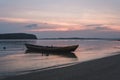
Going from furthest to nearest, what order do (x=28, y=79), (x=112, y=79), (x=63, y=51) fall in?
(x=63, y=51), (x=28, y=79), (x=112, y=79)

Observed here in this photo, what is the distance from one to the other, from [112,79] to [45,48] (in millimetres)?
43040

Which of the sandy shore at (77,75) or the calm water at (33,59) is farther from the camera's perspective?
the calm water at (33,59)

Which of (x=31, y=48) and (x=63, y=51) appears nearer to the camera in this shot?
(x=63, y=51)

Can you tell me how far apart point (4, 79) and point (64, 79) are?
3620mm

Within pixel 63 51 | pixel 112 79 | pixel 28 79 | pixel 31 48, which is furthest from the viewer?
pixel 31 48

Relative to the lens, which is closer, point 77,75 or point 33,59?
point 77,75

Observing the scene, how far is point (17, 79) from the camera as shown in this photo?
15.0 meters

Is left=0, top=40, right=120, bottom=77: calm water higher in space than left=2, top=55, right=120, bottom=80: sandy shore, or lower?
lower

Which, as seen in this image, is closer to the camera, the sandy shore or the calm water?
the sandy shore

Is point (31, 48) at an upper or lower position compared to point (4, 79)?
lower

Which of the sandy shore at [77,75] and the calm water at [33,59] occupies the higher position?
the sandy shore at [77,75]

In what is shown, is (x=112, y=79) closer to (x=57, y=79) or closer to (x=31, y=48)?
(x=57, y=79)

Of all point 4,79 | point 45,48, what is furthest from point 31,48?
point 4,79

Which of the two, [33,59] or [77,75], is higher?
[77,75]
